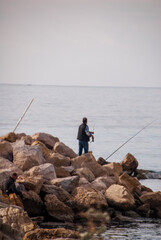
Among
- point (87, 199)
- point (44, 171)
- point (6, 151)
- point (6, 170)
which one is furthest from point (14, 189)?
point (6, 151)

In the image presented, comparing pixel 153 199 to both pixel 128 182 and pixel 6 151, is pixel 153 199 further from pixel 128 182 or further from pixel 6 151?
pixel 6 151

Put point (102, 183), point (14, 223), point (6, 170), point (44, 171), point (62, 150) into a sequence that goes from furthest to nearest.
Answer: point (62, 150) < point (102, 183) < point (44, 171) < point (6, 170) < point (14, 223)

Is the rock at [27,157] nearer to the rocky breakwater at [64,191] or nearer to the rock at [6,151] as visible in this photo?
the rocky breakwater at [64,191]

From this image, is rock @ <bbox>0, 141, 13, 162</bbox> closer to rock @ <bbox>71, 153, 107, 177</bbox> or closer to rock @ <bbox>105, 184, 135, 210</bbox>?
rock @ <bbox>71, 153, 107, 177</bbox>

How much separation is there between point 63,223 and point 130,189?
302 cm

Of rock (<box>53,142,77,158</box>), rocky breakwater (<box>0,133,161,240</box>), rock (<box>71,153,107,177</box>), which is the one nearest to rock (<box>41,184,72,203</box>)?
rocky breakwater (<box>0,133,161,240</box>)

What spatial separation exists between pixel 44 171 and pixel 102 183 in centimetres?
168

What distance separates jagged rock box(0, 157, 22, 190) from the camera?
12797 mm

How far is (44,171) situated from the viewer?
13.9 metres

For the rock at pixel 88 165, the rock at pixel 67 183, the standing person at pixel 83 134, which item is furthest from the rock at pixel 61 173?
the standing person at pixel 83 134

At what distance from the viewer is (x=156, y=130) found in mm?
41281

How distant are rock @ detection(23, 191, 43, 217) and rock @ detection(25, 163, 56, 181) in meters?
0.96

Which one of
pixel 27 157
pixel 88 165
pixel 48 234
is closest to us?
pixel 48 234

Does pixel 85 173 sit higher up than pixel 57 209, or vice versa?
pixel 85 173
